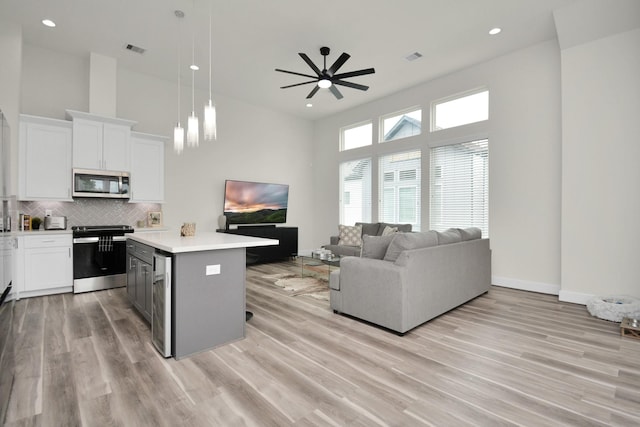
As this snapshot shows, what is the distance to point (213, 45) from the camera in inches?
181

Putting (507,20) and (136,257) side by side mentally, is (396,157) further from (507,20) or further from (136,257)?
(136,257)

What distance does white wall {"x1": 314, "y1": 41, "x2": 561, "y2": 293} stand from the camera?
14.7 feet

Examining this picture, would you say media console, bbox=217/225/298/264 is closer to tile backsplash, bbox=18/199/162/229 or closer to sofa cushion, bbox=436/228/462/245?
tile backsplash, bbox=18/199/162/229

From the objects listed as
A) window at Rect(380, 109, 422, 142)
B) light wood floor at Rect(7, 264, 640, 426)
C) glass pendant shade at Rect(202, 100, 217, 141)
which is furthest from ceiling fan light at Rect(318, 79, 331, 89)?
light wood floor at Rect(7, 264, 640, 426)

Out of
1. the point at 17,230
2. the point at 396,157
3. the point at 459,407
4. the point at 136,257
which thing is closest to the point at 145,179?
the point at 17,230

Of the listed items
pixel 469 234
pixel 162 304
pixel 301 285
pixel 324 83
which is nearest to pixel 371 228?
pixel 301 285

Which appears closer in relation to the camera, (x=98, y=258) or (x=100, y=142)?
(x=98, y=258)

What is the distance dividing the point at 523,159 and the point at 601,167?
Answer: 100 centimetres

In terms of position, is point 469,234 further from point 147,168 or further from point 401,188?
point 147,168

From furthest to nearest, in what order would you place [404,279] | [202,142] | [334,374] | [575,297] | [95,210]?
1. [202,142]
2. [95,210]
3. [575,297]
4. [404,279]
5. [334,374]

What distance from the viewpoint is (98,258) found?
452 cm

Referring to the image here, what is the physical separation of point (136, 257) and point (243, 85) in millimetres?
4025

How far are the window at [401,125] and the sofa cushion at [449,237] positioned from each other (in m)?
2.84

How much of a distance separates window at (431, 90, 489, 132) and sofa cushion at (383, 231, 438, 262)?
10.2 ft
